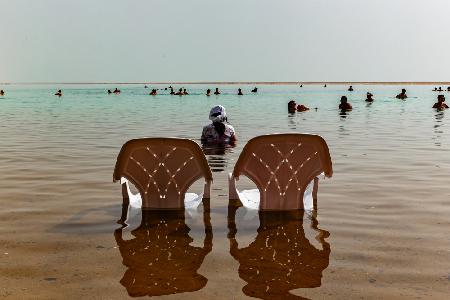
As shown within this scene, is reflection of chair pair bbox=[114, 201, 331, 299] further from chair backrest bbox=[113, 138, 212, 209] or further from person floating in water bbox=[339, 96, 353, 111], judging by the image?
person floating in water bbox=[339, 96, 353, 111]

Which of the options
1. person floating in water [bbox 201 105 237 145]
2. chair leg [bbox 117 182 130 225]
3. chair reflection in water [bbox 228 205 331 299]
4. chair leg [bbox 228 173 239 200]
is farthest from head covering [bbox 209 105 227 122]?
chair reflection in water [bbox 228 205 331 299]

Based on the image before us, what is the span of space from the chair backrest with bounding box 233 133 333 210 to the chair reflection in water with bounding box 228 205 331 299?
0.35 metres

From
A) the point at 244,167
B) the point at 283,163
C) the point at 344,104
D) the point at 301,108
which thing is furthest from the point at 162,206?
the point at 344,104

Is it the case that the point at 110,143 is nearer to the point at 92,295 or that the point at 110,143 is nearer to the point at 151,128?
the point at 151,128

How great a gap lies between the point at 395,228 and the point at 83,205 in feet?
13.9

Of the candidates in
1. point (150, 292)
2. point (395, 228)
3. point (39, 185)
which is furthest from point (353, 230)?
point (39, 185)

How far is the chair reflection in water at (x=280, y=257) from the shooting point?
14.5ft

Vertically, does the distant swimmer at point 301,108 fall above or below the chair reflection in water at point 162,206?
below

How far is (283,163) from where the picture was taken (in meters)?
6.61

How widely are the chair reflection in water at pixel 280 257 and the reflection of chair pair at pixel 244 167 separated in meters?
0.38

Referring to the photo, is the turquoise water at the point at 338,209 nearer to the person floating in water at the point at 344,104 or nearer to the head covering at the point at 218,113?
the head covering at the point at 218,113

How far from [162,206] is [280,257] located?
228cm

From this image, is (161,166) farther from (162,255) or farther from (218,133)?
(218,133)

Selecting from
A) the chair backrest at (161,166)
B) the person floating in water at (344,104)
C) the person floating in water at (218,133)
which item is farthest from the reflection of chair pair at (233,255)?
the person floating in water at (344,104)
